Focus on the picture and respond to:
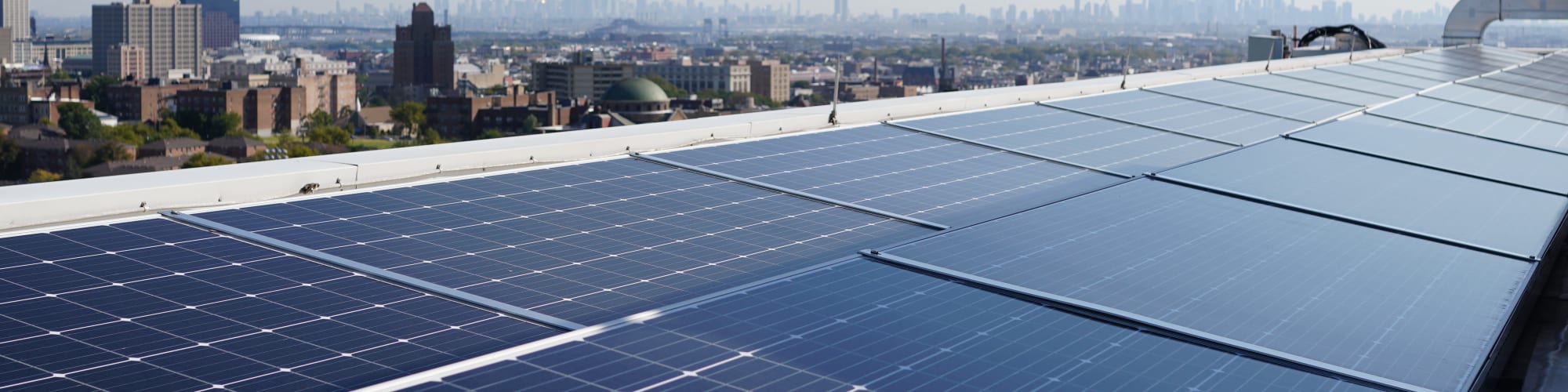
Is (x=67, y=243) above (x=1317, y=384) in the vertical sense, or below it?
above

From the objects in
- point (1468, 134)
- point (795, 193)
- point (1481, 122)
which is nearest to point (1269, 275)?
point (795, 193)

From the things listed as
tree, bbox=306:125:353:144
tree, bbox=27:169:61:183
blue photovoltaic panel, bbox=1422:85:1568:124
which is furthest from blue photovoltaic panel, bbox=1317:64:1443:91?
tree, bbox=306:125:353:144

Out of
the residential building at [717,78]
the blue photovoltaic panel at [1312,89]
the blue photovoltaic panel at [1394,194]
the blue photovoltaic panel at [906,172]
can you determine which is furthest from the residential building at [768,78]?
the blue photovoltaic panel at [906,172]

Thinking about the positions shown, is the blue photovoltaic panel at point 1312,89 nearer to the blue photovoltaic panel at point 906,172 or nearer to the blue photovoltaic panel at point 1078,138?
the blue photovoltaic panel at point 1078,138

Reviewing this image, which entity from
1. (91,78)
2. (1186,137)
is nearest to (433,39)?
(91,78)

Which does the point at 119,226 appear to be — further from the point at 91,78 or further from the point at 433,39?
the point at 433,39

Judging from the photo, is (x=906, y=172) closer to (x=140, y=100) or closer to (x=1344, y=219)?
(x=1344, y=219)
